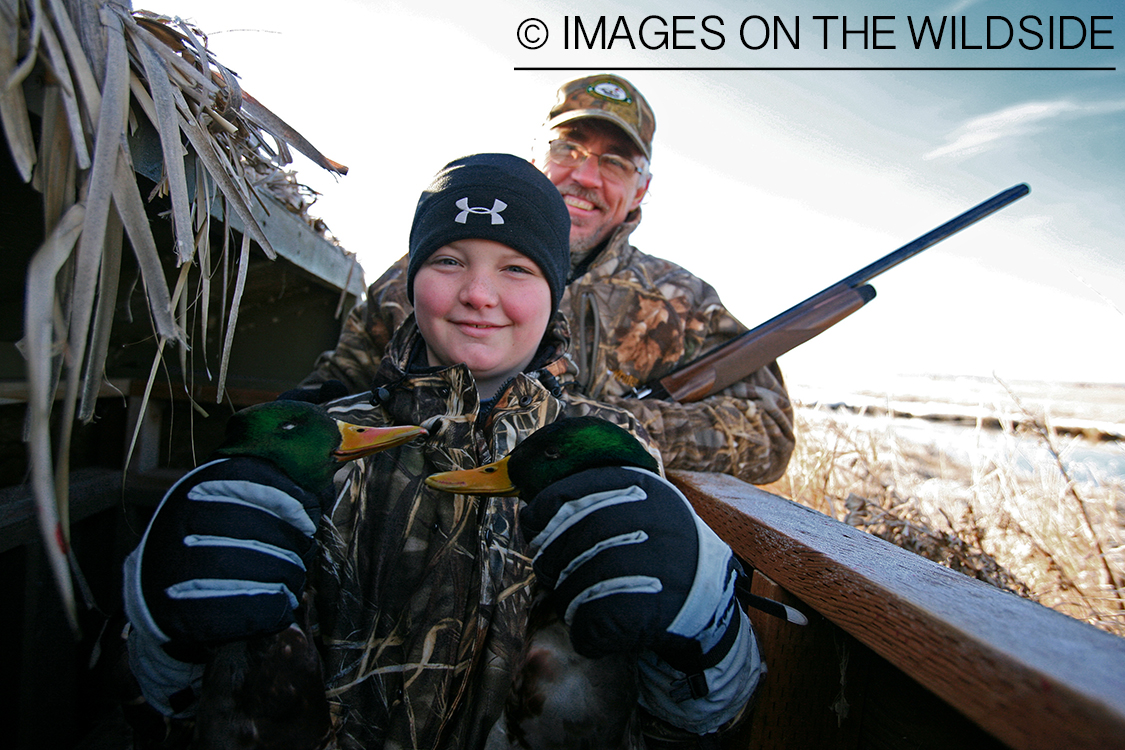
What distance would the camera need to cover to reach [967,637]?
0.63 m

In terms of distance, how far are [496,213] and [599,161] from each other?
59.7 inches

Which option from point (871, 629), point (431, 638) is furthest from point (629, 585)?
point (431, 638)

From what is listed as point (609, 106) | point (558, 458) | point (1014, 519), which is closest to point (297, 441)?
point (558, 458)

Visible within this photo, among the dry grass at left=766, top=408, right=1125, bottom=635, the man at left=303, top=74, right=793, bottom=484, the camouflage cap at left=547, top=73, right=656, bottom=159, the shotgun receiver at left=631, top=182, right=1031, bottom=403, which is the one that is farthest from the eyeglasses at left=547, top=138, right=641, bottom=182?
the dry grass at left=766, top=408, right=1125, bottom=635

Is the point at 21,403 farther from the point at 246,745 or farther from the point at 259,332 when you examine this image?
the point at 246,745

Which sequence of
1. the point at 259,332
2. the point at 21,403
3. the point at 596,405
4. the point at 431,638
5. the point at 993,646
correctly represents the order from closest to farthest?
the point at 993,646 → the point at 431,638 → the point at 596,405 → the point at 21,403 → the point at 259,332

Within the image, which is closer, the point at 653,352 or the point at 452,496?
the point at 452,496

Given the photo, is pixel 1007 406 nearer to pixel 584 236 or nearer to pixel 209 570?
pixel 584 236

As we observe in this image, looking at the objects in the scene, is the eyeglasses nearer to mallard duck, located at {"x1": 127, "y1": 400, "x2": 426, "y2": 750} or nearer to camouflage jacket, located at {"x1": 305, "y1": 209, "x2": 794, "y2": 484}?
camouflage jacket, located at {"x1": 305, "y1": 209, "x2": 794, "y2": 484}

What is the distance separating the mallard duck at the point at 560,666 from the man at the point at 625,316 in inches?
37.1

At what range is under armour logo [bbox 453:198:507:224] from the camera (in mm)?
1528

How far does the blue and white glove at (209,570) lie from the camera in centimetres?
93

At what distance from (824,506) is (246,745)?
3298mm

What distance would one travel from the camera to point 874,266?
2846 mm
